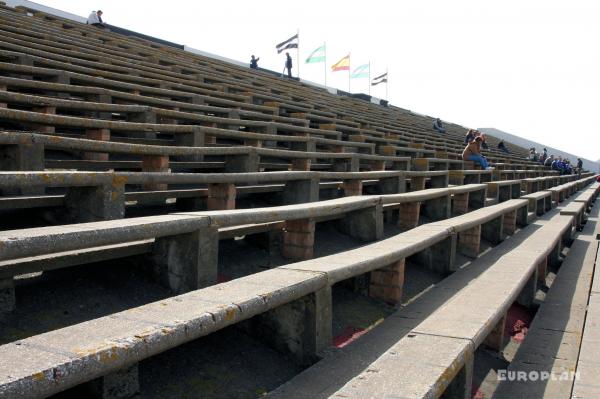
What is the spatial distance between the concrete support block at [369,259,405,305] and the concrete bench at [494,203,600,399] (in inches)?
33.2

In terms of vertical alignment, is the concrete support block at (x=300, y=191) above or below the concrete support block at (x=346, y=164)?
below

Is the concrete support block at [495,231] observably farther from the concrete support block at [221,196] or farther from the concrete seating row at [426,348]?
the concrete support block at [221,196]

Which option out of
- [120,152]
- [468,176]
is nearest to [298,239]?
[120,152]

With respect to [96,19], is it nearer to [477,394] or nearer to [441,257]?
[441,257]

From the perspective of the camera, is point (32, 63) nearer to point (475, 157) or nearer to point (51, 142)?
point (51, 142)

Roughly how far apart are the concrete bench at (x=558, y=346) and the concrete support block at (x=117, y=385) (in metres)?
2.13

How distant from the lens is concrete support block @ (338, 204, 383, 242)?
14.8 feet

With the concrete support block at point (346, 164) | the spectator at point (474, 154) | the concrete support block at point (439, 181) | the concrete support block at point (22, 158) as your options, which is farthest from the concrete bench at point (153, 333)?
the spectator at point (474, 154)

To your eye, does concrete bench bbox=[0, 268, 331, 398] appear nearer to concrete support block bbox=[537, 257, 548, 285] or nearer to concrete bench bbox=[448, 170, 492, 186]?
concrete support block bbox=[537, 257, 548, 285]

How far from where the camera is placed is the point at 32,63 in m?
6.17

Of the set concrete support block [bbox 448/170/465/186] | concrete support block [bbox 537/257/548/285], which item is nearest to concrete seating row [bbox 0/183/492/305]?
concrete support block [bbox 537/257/548/285]

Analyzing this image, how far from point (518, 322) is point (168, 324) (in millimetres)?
3661

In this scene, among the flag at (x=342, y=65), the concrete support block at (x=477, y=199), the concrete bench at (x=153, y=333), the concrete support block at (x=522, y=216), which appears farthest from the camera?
the flag at (x=342, y=65)

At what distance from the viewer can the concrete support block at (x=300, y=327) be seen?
8.30 feet
